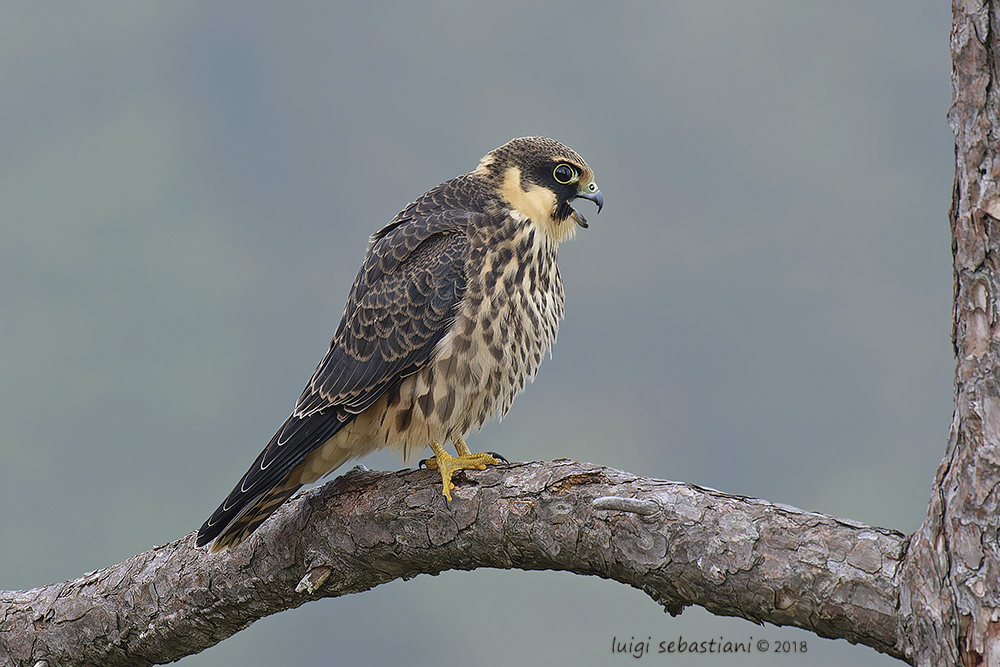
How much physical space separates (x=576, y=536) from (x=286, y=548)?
117 cm

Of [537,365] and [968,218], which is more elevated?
[537,365]

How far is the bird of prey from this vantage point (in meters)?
3.28

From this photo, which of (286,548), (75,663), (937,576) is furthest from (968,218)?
(75,663)

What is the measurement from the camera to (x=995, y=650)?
6.66 ft

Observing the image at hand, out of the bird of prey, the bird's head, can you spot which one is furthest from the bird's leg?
the bird's head

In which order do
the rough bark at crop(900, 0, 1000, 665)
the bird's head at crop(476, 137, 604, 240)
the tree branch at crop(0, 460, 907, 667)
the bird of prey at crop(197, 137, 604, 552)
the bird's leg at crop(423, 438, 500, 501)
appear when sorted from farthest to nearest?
the bird's head at crop(476, 137, 604, 240) → the bird of prey at crop(197, 137, 604, 552) → the bird's leg at crop(423, 438, 500, 501) → the tree branch at crop(0, 460, 907, 667) → the rough bark at crop(900, 0, 1000, 665)

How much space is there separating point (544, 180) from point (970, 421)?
1874mm

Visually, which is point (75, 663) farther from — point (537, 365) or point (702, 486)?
point (702, 486)

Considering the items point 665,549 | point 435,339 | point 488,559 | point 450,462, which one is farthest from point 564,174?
point 665,549

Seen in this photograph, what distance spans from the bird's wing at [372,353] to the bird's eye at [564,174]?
0.37m

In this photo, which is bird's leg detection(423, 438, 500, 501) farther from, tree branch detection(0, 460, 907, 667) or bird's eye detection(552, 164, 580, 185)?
bird's eye detection(552, 164, 580, 185)

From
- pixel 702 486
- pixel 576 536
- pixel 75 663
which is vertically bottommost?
pixel 75 663

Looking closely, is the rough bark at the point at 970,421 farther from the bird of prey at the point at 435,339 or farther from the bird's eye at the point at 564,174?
the bird's eye at the point at 564,174

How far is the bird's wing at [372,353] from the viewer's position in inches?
126
